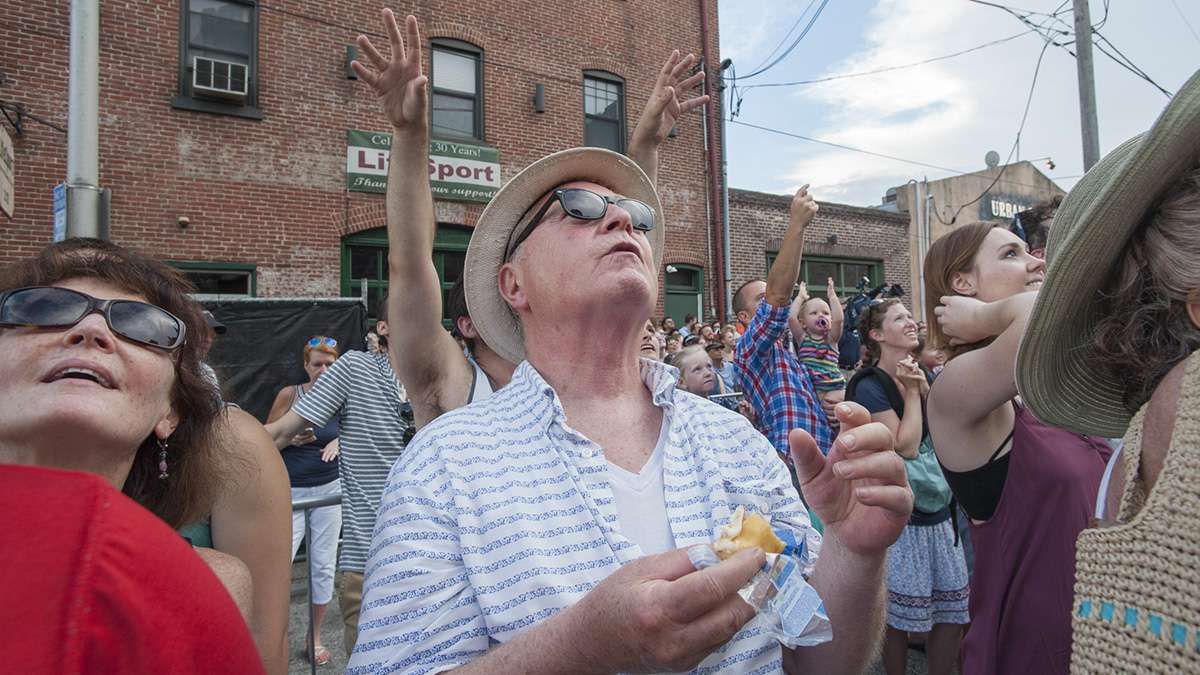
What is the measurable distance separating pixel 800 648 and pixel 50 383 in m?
1.76

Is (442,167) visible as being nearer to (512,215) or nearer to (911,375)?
(911,375)

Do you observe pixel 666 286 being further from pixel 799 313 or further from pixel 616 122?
pixel 799 313

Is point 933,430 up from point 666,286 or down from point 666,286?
down

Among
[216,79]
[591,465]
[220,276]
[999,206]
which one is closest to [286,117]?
[216,79]

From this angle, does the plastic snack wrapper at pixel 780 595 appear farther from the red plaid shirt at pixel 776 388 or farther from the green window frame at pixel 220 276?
the green window frame at pixel 220 276

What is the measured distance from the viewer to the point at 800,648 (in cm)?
158

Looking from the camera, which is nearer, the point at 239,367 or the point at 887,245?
the point at 239,367

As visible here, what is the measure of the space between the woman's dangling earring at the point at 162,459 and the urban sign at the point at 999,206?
21.4 metres

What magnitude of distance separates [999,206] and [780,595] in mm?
22149

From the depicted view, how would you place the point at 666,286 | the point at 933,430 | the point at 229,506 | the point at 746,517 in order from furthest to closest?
the point at 666,286, the point at 933,430, the point at 229,506, the point at 746,517

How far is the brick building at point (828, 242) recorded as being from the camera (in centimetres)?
1330

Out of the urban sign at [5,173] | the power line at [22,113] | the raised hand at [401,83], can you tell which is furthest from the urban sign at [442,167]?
the raised hand at [401,83]

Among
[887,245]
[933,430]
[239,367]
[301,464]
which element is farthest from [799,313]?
[887,245]

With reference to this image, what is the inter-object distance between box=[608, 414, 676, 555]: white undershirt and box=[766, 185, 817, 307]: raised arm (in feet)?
6.57
